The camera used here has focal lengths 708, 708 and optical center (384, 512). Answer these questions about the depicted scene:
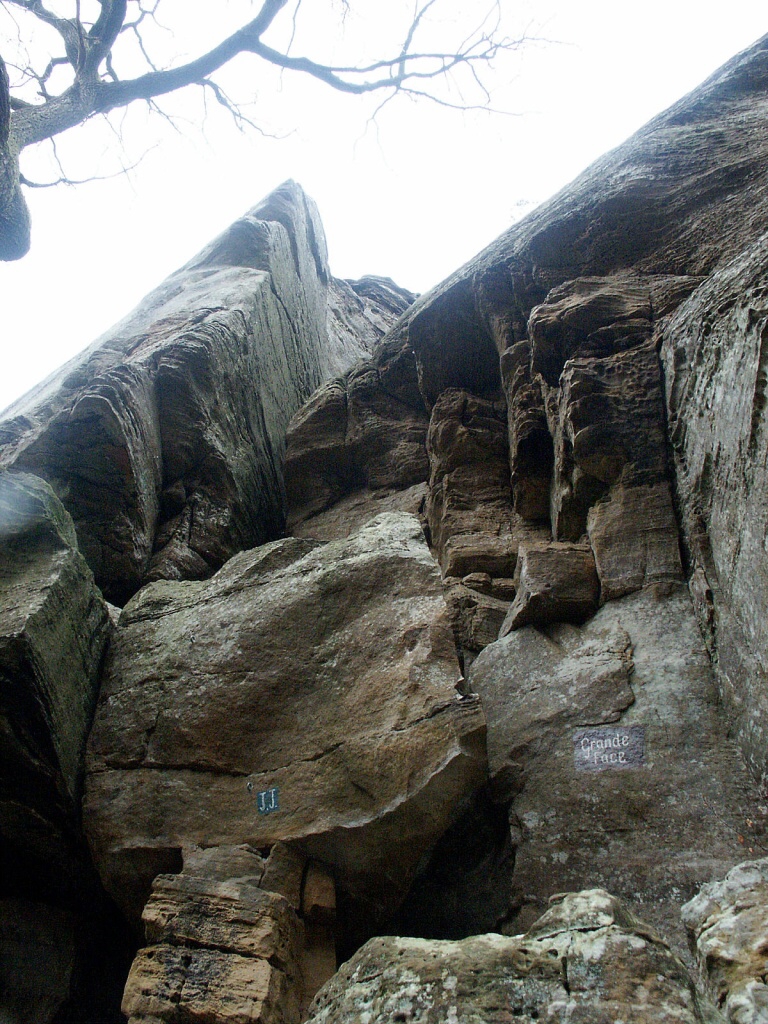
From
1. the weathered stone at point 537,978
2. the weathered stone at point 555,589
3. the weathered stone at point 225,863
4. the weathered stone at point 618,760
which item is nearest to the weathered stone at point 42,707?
the weathered stone at point 225,863

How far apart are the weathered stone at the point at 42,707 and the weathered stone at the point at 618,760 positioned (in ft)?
10.1

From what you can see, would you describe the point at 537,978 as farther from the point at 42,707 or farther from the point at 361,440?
the point at 361,440

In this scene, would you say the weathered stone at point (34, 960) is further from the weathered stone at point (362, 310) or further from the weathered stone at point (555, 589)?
A: the weathered stone at point (362, 310)

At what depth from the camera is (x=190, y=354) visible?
371 inches

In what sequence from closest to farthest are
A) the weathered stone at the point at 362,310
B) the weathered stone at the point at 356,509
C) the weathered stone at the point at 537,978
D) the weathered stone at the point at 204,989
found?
the weathered stone at the point at 537,978, the weathered stone at the point at 204,989, the weathered stone at the point at 356,509, the weathered stone at the point at 362,310

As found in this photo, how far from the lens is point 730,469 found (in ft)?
15.9

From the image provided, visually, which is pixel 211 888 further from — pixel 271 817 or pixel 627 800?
pixel 627 800

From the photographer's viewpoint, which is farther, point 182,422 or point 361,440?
point 361,440

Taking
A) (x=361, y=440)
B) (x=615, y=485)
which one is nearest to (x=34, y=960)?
(x=615, y=485)

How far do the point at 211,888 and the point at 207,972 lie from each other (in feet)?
1.62

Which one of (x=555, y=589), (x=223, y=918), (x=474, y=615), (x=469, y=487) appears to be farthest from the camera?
(x=469, y=487)

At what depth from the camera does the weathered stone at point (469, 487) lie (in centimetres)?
739

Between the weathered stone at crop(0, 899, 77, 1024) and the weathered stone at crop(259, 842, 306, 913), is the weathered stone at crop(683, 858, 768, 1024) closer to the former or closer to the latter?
the weathered stone at crop(259, 842, 306, 913)

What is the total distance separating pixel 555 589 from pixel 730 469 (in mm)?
1782
